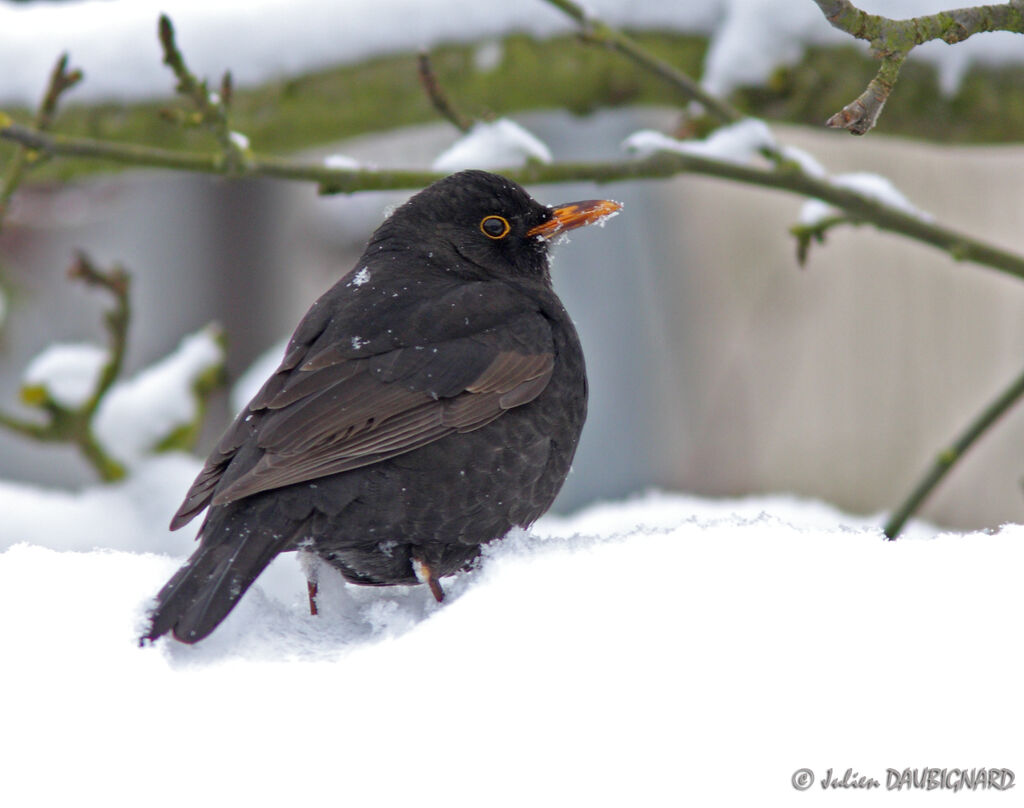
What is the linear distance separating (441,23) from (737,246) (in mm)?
3594

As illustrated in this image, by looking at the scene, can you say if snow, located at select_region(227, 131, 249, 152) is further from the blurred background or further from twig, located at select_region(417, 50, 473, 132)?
the blurred background

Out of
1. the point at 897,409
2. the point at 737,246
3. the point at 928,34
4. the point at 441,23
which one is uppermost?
the point at 928,34

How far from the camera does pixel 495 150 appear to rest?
3.56 meters

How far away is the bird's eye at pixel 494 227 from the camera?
3.37m

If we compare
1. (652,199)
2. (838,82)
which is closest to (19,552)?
(838,82)

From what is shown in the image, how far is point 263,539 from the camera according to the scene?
242cm

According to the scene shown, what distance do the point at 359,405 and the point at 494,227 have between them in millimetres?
916

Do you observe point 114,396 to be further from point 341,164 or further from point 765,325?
point 765,325

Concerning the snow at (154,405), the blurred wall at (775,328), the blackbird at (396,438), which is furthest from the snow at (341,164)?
the blurred wall at (775,328)

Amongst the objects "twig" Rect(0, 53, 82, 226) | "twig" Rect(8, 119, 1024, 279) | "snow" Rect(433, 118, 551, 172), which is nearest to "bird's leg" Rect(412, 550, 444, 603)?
"twig" Rect(8, 119, 1024, 279)

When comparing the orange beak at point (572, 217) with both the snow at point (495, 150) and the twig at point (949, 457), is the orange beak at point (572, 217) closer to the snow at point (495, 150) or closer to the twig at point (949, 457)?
the snow at point (495, 150)

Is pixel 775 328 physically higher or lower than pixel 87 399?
lower

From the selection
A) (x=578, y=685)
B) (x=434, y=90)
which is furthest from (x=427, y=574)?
(x=434, y=90)

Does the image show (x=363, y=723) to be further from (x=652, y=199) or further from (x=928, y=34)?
(x=652, y=199)
